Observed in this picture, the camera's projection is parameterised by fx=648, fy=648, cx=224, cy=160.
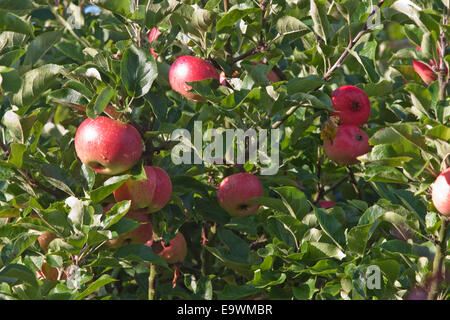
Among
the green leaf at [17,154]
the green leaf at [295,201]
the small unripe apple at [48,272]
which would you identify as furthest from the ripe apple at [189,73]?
the small unripe apple at [48,272]

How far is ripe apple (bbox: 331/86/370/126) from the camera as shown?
2.71 meters

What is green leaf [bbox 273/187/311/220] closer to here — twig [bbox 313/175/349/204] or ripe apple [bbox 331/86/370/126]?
ripe apple [bbox 331/86/370/126]

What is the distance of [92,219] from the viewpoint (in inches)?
88.4

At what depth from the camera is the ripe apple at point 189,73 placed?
254cm

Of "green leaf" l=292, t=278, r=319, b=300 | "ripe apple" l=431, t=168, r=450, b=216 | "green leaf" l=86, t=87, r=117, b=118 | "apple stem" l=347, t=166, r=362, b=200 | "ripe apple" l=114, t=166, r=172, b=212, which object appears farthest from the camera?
"apple stem" l=347, t=166, r=362, b=200

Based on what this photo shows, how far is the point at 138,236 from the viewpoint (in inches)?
106

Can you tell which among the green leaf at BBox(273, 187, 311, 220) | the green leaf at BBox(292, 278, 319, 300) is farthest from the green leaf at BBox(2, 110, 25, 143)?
the green leaf at BBox(292, 278, 319, 300)

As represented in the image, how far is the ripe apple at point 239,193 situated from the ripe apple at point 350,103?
18.2 inches

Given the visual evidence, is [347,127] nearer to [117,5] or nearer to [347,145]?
[347,145]

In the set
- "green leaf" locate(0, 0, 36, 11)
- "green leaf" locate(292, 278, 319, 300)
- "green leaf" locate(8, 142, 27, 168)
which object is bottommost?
"green leaf" locate(292, 278, 319, 300)

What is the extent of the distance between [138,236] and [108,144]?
521mm
